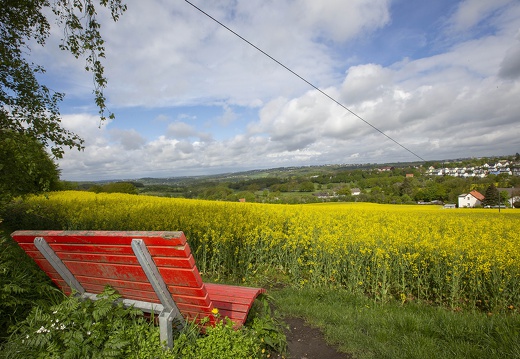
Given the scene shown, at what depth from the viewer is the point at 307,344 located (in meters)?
3.11

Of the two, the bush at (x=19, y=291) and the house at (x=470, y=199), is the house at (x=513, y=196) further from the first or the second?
the bush at (x=19, y=291)

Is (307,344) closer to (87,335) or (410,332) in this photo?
(410,332)

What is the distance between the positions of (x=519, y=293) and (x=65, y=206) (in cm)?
1525

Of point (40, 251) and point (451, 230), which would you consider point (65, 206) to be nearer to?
point (40, 251)

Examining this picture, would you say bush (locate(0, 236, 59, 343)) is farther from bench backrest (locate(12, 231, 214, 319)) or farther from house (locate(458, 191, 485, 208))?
house (locate(458, 191, 485, 208))

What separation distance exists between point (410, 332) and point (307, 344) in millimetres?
1201

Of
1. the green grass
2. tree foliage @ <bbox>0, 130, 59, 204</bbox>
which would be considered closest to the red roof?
the green grass

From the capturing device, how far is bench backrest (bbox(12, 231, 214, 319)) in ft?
5.95

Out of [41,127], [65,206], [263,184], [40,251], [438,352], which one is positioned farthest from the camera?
[263,184]

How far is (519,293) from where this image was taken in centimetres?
496

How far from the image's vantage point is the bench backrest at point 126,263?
5.95 feet

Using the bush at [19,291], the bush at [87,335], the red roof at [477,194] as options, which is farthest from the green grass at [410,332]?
the red roof at [477,194]

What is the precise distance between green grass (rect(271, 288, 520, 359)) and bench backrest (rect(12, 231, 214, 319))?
1.85m

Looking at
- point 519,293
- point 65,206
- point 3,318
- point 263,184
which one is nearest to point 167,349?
point 3,318
